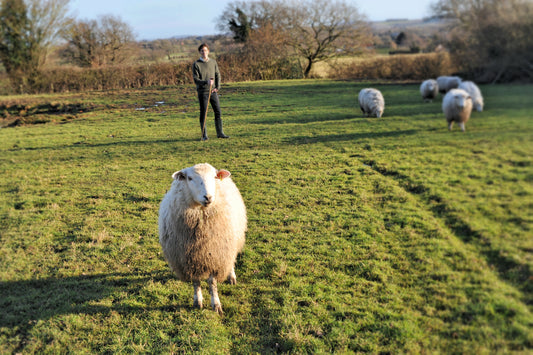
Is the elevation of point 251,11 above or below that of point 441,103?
above

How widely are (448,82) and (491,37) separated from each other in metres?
0.83

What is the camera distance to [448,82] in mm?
2391

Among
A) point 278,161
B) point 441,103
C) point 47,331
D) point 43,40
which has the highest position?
point 43,40

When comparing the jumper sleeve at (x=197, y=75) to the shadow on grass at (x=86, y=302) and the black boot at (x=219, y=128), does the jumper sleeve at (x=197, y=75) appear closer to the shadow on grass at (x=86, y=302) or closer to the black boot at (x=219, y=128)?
the black boot at (x=219, y=128)

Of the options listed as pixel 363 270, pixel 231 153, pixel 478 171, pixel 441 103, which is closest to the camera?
pixel 478 171

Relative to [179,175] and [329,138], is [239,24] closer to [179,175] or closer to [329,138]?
[329,138]

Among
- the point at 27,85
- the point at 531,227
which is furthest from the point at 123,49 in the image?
the point at 531,227

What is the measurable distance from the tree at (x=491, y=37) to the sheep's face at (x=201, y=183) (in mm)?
2565

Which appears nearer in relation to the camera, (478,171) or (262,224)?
(478,171)

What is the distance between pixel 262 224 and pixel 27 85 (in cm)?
3374

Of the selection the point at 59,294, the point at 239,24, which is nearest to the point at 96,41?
the point at 239,24

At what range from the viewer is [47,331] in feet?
11.6

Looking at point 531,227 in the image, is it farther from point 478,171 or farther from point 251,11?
point 251,11

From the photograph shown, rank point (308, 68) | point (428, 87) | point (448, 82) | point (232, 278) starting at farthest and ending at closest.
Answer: point (308, 68), point (232, 278), point (428, 87), point (448, 82)
